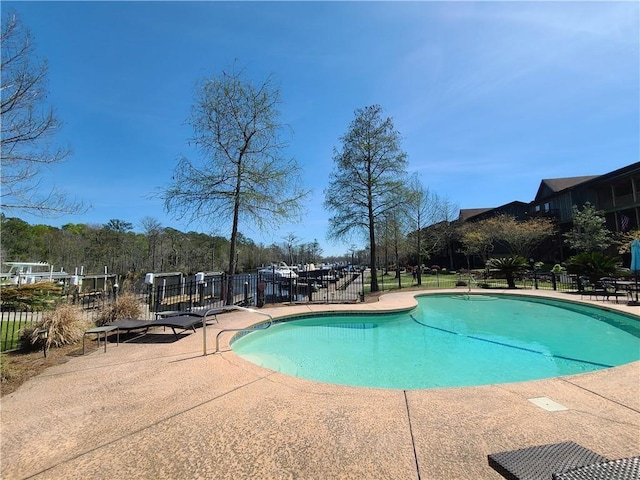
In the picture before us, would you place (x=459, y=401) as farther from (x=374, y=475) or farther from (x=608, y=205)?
(x=608, y=205)

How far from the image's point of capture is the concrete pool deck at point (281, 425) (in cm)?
236

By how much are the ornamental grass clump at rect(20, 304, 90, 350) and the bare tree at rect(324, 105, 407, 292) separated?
1421 cm

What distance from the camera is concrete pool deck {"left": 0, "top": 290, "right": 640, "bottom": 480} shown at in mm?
2357

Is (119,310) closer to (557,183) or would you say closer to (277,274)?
(277,274)

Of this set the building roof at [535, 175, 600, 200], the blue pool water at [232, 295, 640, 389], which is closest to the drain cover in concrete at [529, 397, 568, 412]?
the blue pool water at [232, 295, 640, 389]

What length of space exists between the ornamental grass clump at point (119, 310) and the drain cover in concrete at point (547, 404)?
8859mm

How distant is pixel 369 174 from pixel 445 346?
492 inches

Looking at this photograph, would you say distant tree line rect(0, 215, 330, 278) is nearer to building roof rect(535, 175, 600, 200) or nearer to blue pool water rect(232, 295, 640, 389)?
blue pool water rect(232, 295, 640, 389)

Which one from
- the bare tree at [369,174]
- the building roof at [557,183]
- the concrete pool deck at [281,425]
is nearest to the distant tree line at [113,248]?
the bare tree at [369,174]

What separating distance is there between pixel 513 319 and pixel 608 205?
88.5 ft

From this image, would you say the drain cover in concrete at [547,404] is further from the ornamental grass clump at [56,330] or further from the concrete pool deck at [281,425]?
the ornamental grass clump at [56,330]

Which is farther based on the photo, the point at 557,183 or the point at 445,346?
the point at 557,183

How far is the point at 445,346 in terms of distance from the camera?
25.1 ft

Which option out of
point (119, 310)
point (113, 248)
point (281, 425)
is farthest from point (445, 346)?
point (113, 248)
